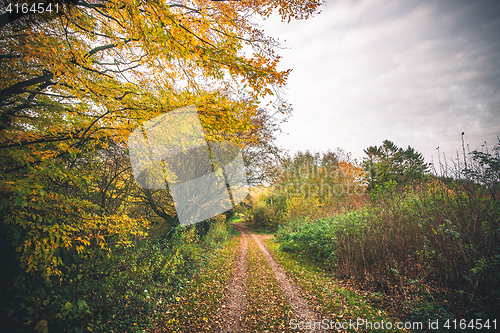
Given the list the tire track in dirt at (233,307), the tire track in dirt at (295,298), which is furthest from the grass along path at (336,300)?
the tire track in dirt at (233,307)

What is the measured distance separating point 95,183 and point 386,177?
26304 mm

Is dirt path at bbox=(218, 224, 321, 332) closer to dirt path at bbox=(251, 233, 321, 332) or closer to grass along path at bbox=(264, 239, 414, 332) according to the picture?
dirt path at bbox=(251, 233, 321, 332)

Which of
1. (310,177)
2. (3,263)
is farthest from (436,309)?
(310,177)

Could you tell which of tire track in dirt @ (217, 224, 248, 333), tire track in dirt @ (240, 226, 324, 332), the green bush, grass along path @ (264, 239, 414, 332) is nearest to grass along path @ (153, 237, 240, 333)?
tire track in dirt @ (217, 224, 248, 333)

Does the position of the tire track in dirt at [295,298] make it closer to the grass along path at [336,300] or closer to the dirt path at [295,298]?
the dirt path at [295,298]

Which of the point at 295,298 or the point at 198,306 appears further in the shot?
the point at 295,298

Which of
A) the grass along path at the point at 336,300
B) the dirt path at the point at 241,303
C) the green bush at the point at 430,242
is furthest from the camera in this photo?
the dirt path at the point at 241,303

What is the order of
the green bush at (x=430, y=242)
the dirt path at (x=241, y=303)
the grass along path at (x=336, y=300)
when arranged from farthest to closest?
the dirt path at (x=241, y=303)
the grass along path at (x=336, y=300)
the green bush at (x=430, y=242)

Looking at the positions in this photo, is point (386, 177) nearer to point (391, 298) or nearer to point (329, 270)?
point (329, 270)

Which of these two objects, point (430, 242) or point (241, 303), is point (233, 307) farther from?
point (430, 242)

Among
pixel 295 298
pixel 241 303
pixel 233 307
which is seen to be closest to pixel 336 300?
pixel 295 298

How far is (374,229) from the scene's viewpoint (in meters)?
5.46

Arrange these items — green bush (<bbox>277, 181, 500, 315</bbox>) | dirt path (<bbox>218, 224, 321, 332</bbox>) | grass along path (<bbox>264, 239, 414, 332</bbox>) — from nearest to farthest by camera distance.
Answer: green bush (<bbox>277, 181, 500, 315</bbox>), grass along path (<bbox>264, 239, 414, 332</bbox>), dirt path (<bbox>218, 224, 321, 332</bbox>)

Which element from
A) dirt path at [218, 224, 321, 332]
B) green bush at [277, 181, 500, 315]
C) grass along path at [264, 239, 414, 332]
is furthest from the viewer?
dirt path at [218, 224, 321, 332]
